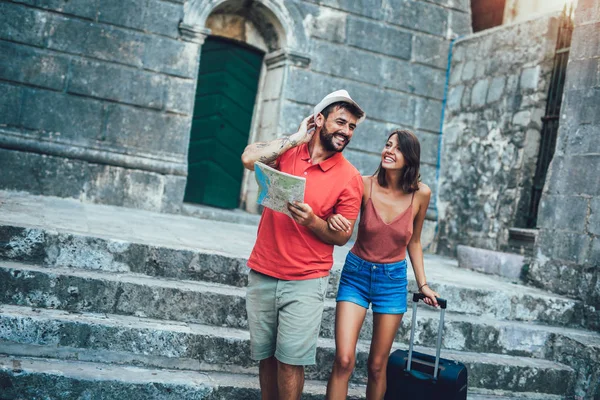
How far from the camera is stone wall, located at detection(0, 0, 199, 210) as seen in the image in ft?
25.9

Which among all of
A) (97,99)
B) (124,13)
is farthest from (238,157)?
(124,13)

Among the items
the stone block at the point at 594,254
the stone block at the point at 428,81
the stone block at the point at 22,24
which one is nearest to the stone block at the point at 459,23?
the stone block at the point at 428,81

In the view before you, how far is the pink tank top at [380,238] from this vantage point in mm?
3844

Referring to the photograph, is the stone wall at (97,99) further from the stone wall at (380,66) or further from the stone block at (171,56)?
the stone wall at (380,66)

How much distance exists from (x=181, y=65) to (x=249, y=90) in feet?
4.61

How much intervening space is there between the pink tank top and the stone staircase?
1129 mm

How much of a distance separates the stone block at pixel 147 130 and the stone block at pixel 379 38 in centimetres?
278

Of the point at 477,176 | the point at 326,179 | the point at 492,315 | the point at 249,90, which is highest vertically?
the point at 249,90

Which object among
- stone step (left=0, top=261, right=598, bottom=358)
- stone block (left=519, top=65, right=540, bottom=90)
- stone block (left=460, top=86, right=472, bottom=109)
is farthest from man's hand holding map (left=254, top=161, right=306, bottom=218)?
stone block (left=460, top=86, right=472, bottom=109)

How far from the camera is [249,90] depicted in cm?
972

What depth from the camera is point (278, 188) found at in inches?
127

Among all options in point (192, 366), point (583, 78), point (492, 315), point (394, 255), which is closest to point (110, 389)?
point (192, 366)

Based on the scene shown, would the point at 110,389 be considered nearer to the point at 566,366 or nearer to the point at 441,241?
the point at 566,366

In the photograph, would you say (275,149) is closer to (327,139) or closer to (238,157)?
(327,139)
